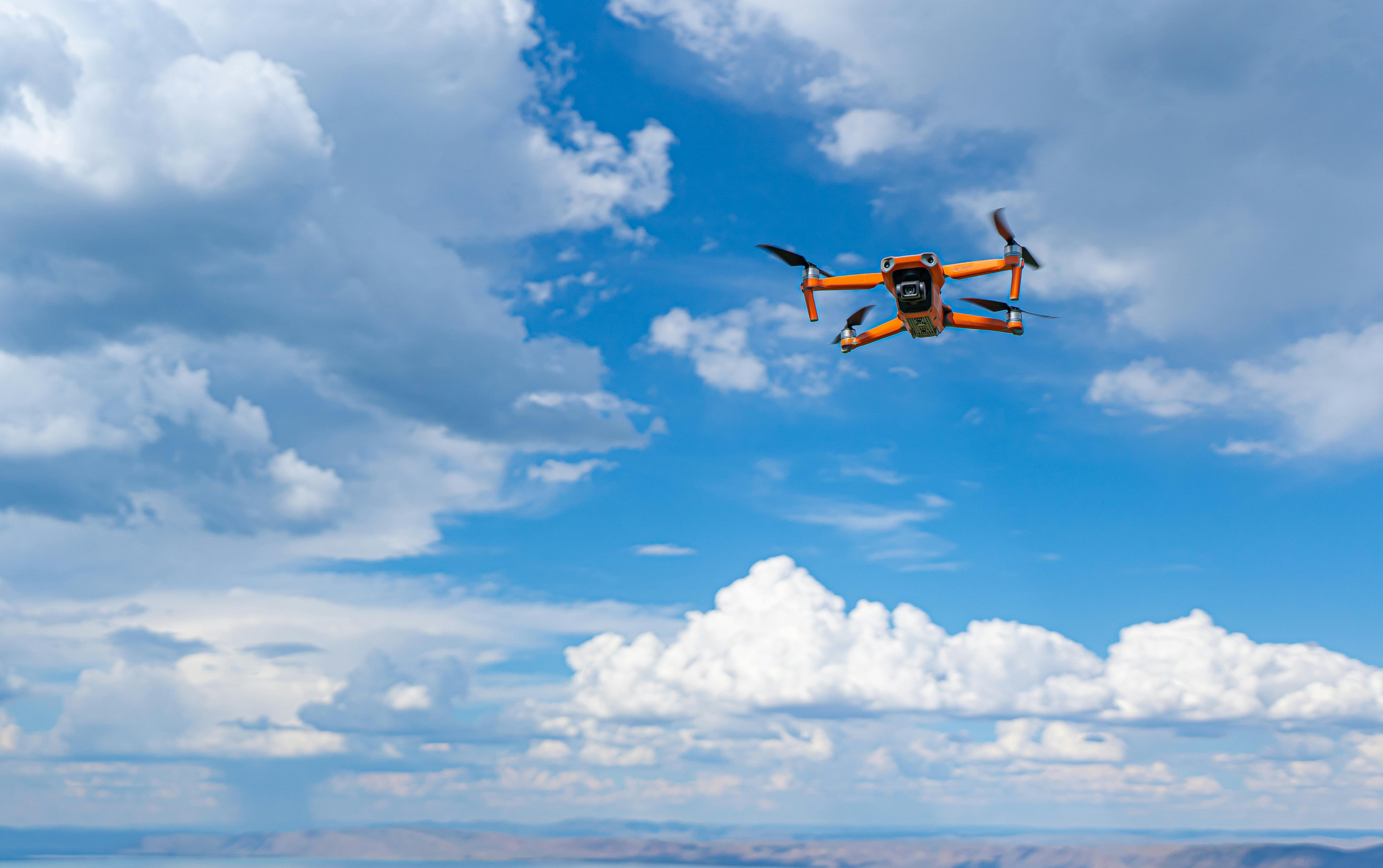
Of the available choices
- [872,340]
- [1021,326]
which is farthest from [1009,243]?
[872,340]

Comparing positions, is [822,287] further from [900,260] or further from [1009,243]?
[1009,243]

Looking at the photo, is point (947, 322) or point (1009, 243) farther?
point (947, 322)
